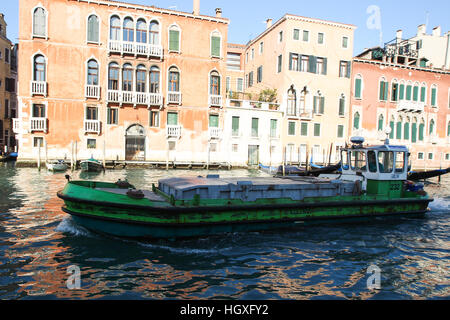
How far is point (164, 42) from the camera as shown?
92.6ft

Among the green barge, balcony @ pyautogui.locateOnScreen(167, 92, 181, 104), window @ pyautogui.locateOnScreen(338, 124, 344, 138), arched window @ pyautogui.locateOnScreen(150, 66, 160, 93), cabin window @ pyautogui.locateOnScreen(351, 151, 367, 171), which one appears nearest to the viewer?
the green barge

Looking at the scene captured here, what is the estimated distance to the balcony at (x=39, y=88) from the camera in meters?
25.5

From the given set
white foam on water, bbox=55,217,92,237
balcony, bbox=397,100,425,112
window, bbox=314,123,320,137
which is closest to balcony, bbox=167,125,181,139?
window, bbox=314,123,320,137

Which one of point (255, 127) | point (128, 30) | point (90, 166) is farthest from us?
point (255, 127)

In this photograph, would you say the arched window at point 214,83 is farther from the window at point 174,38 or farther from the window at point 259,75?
the window at point 259,75

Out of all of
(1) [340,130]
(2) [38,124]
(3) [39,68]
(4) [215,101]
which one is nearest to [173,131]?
(4) [215,101]

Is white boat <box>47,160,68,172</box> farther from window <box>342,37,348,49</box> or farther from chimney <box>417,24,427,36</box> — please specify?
chimney <box>417,24,427,36</box>

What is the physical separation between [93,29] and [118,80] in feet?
14.3

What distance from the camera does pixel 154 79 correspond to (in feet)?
92.7

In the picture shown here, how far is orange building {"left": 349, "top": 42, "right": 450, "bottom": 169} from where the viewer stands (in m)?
34.0

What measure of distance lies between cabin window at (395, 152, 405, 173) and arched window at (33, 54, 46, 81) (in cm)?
2587

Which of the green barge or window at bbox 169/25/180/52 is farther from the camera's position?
window at bbox 169/25/180/52

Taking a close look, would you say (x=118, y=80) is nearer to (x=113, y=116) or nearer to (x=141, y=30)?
(x=113, y=116)
